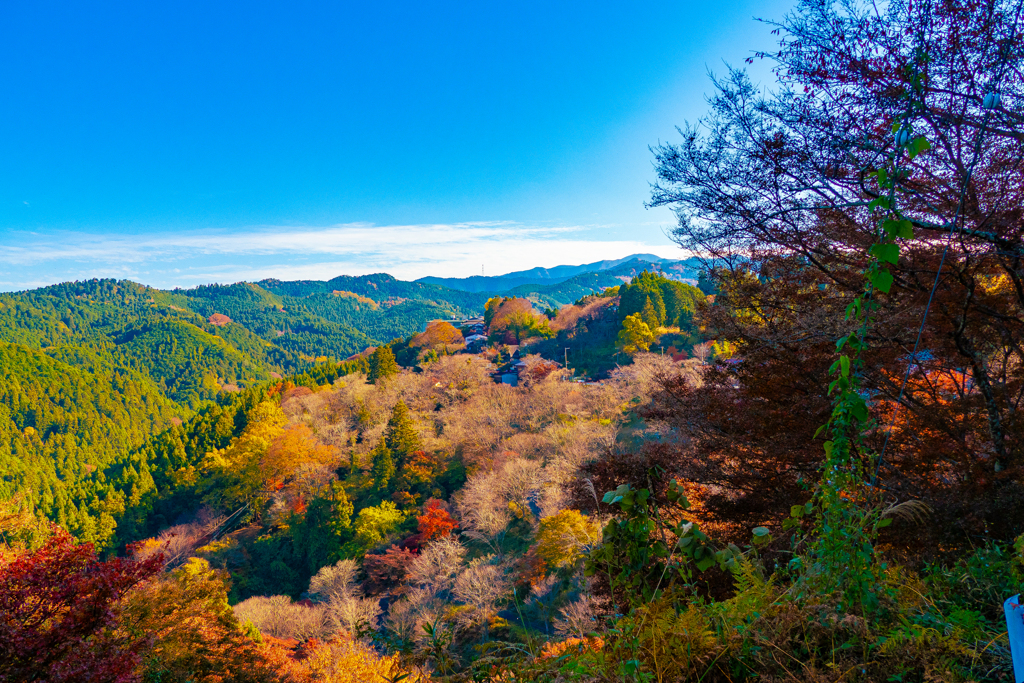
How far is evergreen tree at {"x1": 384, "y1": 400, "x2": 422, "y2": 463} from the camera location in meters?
22.6

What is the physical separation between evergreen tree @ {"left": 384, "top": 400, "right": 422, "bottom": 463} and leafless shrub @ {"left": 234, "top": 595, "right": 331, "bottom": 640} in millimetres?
7520

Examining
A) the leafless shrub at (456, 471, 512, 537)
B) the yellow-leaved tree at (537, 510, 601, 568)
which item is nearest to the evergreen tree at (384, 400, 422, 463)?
the leafless shrub at (456, 471, 512, 537)

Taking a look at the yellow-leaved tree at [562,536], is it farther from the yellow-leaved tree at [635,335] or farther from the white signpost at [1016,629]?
the yellow-leaved tree at [635,335]

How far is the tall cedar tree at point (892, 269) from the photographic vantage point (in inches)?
117

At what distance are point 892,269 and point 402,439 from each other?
2184 centimetres

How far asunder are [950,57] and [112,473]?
5685cm

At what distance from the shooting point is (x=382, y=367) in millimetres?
36531

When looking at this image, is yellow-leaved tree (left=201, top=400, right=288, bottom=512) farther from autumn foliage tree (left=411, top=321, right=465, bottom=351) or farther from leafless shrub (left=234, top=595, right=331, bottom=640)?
autumn foliage tree (left=411, top=321, right=465, bottom=351)

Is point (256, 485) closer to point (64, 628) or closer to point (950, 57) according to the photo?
point (64, 628)

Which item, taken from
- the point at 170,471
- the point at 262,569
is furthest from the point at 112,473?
the point at 262,569

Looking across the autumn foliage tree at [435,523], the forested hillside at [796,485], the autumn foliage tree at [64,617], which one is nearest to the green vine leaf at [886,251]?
the forested hillside at [796,485]

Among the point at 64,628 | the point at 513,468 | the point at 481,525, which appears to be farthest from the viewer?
the point at 513,468

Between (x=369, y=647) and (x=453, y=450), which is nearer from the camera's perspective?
(x=369, y=647)

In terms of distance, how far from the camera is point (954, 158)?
3.09 meters
